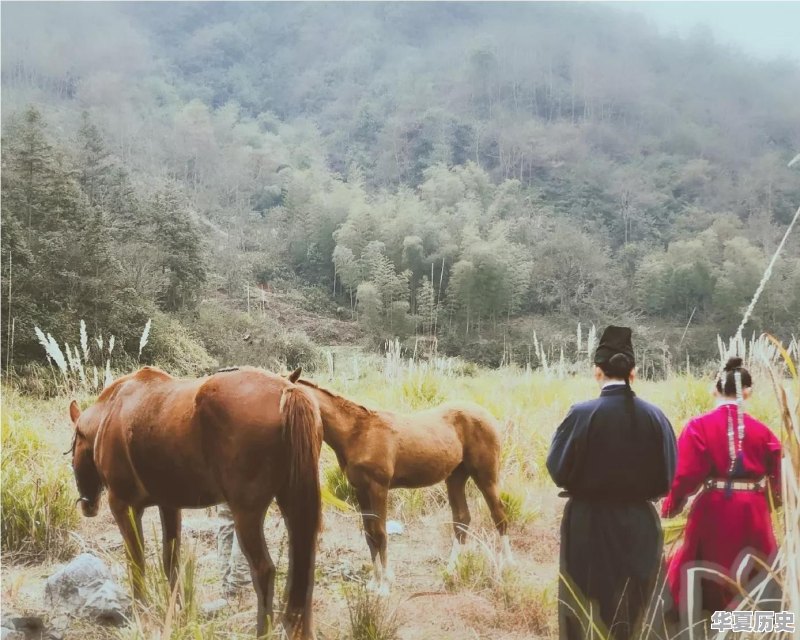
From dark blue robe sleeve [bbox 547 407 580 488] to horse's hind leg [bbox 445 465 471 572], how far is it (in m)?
0.85

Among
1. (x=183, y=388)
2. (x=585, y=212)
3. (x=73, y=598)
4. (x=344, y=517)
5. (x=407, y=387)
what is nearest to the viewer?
(x=183, y=388)

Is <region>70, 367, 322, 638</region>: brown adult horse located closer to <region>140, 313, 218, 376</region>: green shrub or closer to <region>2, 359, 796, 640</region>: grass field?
<region>2, 359, 796, 640</region>: grass field

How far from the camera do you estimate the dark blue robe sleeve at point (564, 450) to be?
6.45ft

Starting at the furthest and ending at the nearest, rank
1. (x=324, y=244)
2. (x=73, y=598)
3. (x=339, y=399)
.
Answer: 1. (x=324, y=244)
2. (x=339, y=399)
3. (x=73, y=598)

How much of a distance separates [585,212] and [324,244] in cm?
171

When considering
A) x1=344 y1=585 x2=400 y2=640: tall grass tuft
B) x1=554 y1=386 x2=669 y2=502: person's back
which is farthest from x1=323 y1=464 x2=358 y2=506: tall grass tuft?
x1=554 y1=386 x2=669 y2=502: person's back

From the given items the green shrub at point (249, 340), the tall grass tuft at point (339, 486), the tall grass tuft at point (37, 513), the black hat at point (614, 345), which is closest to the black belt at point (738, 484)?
the black hat at point (614, 345)

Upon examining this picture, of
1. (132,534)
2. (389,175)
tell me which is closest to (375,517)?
(132,534)

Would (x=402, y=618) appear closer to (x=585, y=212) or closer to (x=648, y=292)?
(x=648, y=292)

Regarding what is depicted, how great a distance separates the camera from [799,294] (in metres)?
4.28

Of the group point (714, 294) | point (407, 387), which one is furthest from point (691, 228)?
point (407, 387)

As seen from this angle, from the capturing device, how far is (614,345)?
2.01 metres

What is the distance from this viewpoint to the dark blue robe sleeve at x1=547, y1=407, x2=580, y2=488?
6.45 ft

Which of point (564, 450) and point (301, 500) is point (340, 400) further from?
point (564, 450)
